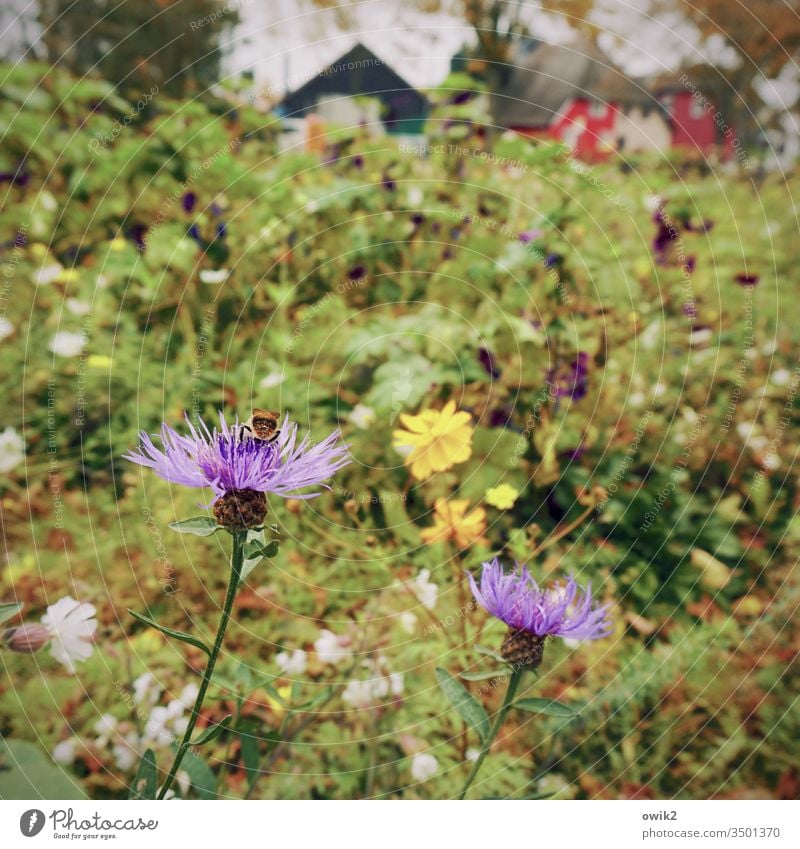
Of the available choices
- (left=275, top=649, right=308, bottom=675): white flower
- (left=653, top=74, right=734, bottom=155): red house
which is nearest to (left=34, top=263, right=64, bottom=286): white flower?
(left=275, top=649, right=308, bottom=675): white flower

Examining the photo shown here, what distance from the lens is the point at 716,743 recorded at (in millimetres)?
1223

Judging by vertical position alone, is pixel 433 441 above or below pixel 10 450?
below

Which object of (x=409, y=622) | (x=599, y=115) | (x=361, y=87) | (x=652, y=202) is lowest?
(x=409, y=622)

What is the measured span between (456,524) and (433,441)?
0.15 m

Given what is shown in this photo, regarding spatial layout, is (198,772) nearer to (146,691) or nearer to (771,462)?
(146,691)

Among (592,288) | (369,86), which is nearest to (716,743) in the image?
(592,288)

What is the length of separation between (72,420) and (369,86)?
0.93m

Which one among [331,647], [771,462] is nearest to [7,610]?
[331,647]

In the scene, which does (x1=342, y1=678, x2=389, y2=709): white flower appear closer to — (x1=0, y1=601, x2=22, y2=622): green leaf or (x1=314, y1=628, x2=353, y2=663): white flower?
(x1=314, y1=628, x2=353, y2=663): white flower

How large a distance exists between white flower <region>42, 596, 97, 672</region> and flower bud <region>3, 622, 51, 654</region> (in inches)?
1.3

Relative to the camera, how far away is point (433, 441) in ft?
4.18

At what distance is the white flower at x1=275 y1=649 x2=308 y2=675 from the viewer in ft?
3.76

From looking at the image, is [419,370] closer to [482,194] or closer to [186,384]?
[186,384]

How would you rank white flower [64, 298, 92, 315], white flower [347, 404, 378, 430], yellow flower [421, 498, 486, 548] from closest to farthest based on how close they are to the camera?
yellow flower [421, 498, 486, 548], white flower [347, 404, 378, 430], white flower [64, 298, 92, 315]
